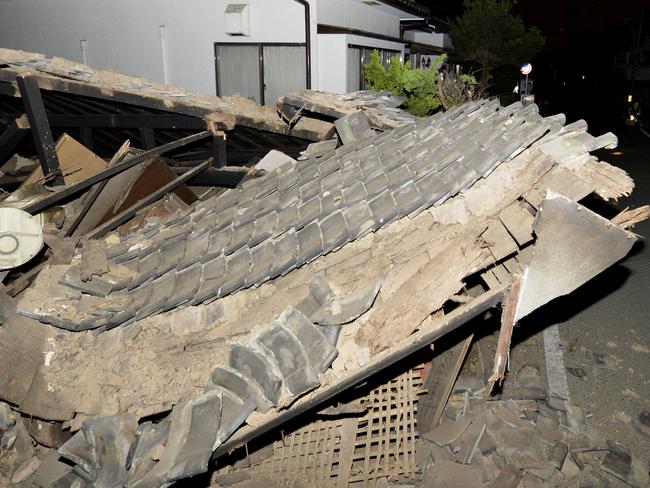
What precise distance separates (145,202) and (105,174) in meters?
0.71

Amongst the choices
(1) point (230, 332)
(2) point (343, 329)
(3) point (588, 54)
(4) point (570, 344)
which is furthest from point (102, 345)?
(3) point (588, 54)

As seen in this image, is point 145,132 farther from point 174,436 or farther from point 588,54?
point 588,54

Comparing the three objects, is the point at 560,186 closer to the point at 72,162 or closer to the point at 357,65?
the point at 72,162

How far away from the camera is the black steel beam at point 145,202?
6801 mm

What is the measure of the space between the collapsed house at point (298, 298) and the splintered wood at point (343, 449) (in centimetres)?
113

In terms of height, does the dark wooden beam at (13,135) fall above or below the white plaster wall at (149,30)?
below

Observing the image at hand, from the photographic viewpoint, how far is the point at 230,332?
4.12 meters

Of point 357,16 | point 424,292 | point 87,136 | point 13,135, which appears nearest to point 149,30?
point 357,16

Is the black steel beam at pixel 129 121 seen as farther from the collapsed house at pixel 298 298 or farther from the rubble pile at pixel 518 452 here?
the rubble pile at pixel 518 452

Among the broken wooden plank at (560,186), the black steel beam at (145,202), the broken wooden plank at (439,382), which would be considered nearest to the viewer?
the broken wooden plank at (560,186)

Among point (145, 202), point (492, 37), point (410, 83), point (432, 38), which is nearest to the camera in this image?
point (145, 202)

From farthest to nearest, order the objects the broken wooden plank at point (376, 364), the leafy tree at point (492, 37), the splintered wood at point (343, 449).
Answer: the leafy tree at point (492, 37) → the splintered wood at point (343, 449) → the broken wooden plank at point (376, 364)

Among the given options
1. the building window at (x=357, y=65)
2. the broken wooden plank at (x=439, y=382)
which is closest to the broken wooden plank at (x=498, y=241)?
the broken wooden plank at (x=439, y=382)

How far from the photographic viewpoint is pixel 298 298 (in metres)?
4.07
